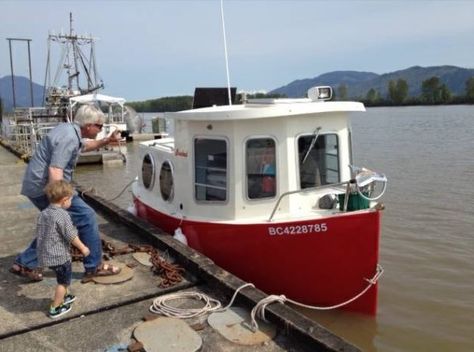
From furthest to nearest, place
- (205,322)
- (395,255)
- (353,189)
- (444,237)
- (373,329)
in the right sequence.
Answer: (444,237), (395,255), (373,329), (353,189), (205,322)

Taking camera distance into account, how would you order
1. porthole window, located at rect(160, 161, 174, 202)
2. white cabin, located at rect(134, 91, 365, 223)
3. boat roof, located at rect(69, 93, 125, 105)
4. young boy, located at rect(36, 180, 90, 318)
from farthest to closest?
boat roof, located at rect(69, 93, 125, 105) → porthole window, located at rect(160, 161, 174, 202) → white cabin, located at rect(134, 91, 365, 223) → young boy, located at rect(36, 180, 90, 318)

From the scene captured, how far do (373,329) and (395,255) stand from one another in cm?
329

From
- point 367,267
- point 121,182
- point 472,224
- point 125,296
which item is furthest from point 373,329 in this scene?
point 121,182

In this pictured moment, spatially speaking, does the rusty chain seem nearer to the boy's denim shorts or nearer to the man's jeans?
the man's jeans

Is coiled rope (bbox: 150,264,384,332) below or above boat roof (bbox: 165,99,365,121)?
below

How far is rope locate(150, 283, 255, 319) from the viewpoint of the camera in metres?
4.60

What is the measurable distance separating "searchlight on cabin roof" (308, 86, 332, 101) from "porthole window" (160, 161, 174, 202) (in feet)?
7.59

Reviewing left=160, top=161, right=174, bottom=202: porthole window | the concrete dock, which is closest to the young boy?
the concrete dock

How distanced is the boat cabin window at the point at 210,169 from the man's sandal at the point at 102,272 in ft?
4.79

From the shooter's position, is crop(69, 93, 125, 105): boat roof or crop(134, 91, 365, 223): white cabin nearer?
crop(134, 91, 365, 223): white cabin

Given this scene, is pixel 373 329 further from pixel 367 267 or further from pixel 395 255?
pixel 395 255

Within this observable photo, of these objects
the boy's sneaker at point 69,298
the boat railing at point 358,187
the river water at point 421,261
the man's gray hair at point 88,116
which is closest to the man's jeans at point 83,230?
the boy's sneaker at point 69,298

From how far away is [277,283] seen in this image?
587 centimetres

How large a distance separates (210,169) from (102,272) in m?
1.88
